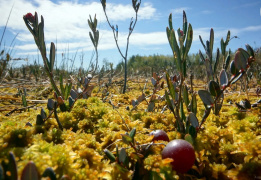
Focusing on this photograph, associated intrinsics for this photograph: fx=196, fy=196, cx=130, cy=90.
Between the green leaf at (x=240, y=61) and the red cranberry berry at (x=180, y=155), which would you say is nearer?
the red cranberry berry at (x=180, y=155)

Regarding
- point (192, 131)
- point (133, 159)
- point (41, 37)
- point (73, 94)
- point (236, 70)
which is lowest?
point (133, 159)

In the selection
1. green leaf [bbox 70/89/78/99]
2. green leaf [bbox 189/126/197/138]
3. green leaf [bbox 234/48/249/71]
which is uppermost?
green leaf [bbox 234/48/249/71]

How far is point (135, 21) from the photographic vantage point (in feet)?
12.6

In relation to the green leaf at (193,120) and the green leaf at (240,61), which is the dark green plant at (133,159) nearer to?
the green leaf at (193,120)

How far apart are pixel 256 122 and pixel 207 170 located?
66cm

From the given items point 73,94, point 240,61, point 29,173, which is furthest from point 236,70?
point 73,94

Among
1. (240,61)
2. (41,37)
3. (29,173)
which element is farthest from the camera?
(41,37)

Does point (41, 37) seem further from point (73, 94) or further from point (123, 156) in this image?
point (123, 156)

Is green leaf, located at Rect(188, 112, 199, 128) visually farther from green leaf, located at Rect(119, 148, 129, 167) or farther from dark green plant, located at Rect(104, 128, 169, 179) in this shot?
green leaf, located at Rect(119, 148, 129, 167)

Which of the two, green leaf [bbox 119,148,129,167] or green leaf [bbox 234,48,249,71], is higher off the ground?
green leaf [bbox 234,48,249,71]

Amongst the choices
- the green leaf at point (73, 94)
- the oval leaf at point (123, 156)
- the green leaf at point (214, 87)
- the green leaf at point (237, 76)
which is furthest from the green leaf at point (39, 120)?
the green leaf at point (237, 76)

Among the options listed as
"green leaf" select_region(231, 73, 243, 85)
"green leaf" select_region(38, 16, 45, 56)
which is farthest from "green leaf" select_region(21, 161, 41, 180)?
"green leaf" select_region(38, 16, 45, 56)

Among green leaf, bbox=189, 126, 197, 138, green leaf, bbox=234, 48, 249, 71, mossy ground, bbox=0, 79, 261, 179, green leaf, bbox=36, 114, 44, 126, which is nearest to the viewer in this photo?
mossy ground, bbox=0, 79, 261, 179

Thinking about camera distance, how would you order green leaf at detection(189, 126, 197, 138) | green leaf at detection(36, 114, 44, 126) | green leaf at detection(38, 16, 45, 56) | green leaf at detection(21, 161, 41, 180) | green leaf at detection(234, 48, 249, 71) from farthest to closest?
green leaf at detection(38, 16, 45, 56), green leaf at detection(36, 114, 44, 126), green leaf at detection(189, 126, 197, 138), green leaf at detection(234, 48, 249, 71), green leaf at detection(21, 161, 41, 180)
